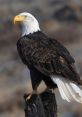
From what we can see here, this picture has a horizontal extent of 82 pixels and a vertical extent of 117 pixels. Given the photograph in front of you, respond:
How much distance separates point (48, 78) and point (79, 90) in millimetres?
874

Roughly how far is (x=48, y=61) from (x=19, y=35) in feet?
67.2

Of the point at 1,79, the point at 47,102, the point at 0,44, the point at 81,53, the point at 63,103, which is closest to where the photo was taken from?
the point at 47,102

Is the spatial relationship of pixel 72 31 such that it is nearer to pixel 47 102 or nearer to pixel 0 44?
pixel 0 44

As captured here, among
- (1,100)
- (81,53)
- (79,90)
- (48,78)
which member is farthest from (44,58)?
(81,53)

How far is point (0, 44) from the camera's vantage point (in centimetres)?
3203

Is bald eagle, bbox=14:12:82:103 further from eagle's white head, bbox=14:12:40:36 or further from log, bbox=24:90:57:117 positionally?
log, bbox=24:90:57:117

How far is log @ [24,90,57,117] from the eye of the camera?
7.85 metres

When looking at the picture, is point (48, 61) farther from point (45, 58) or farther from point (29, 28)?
point (29, 28)

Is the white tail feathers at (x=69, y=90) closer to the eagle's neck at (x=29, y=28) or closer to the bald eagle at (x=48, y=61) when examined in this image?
the bald eagle at (x=48, y=61)

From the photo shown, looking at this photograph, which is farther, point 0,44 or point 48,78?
point 0,44

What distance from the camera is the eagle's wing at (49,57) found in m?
8.64

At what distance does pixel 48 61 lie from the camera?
29.6 feet

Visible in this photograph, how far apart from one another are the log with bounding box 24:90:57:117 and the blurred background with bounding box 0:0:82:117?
7.20 metres

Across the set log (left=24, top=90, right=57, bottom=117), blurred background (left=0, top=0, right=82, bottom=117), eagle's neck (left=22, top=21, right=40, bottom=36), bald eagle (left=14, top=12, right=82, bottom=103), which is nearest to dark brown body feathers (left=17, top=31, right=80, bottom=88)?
bald eagle (left=14, top=12, right=82, bottom=103)
